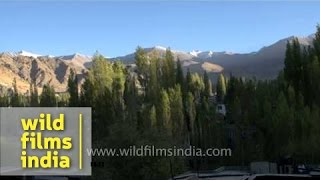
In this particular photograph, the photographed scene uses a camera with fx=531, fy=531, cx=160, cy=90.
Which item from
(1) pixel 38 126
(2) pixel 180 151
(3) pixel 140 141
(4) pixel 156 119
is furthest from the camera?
(4) pixel 156 119

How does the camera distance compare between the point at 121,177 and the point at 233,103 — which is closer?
the point at 121,177

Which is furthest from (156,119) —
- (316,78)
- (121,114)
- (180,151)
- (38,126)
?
(38,126)

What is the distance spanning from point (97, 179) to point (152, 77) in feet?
98.9

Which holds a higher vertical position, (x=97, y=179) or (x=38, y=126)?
(x=38, y=126)

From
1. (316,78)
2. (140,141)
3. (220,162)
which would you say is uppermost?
(316,78)

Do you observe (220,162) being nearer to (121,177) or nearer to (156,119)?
(156,119)

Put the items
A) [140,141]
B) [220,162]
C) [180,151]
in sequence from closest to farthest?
1. [140,141]
2. [180,151]
3. [220,162]

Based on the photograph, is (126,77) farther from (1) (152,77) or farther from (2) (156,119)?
(2) (156,119)

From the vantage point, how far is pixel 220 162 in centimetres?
4872

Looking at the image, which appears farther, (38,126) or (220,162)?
(220,162)

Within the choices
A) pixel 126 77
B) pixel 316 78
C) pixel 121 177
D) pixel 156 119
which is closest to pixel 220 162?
pixel 156 119

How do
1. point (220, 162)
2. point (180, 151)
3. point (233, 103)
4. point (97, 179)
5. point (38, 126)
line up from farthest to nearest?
point (233, 103), point (220, 162), point (180, 151), point (97, 179), point (38, 126)

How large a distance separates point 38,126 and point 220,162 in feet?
103

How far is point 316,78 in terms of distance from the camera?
164 ft
